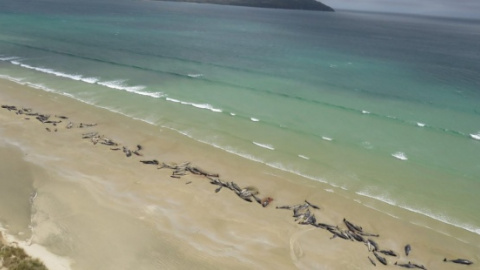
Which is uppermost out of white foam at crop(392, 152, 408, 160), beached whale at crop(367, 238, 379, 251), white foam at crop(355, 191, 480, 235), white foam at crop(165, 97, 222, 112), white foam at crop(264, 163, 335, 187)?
white foam at crop(165, 97, 222, 112)

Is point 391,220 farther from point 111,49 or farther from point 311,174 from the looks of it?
point 111,49

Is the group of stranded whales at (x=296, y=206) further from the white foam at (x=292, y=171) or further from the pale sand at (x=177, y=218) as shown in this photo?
the white foam at (x=292, y=171)

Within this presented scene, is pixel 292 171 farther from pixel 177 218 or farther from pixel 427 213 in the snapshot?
→ pixel 177 218

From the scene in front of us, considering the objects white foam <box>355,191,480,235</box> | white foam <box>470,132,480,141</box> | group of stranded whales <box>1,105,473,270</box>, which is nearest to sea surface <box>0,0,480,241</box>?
white foam <box>355,191,480,235</box>

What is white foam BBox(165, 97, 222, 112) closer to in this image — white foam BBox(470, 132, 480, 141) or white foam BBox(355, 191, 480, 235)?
white foam BBox(355, 191, 480, 235)

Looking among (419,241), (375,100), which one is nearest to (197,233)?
(419,241)

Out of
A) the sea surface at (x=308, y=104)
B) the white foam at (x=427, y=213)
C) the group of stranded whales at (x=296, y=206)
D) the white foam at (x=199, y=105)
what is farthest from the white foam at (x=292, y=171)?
the white foam at (x=199, y=105)
